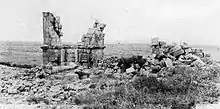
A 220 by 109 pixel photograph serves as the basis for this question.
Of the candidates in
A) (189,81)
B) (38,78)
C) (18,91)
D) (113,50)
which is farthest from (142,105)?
(113,50)

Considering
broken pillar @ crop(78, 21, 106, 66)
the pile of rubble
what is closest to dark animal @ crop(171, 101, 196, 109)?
the pile of rubble

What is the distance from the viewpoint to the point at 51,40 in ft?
46.0

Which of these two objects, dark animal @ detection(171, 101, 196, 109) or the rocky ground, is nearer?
dark animal @ detection(171, 101, 196, 109)

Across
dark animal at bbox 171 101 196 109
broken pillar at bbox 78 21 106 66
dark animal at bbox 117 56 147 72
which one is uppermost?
broken pillar at bbox 78 21 106 66

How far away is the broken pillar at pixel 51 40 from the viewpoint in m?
13.9

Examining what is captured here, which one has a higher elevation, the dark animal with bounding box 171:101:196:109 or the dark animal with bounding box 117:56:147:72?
the dark animal with bounding box 117:56:147:72

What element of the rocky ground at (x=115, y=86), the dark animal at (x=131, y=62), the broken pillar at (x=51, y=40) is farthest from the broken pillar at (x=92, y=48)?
the dark animal at (x=131, y=62)

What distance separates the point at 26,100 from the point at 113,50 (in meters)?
13.9

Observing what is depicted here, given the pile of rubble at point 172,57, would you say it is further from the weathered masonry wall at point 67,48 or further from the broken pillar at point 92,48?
the weathered masonry wall at point 67,48

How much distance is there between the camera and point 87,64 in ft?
47.0

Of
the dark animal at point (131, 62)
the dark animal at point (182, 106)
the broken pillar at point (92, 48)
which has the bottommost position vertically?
the dark animal at point (182, 106)

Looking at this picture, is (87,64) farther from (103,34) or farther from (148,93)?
(148,93)

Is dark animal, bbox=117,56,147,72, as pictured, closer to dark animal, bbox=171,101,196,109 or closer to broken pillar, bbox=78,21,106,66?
broken pillar, bbox=78,21,106,66

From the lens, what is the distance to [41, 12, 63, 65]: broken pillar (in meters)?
13.9
